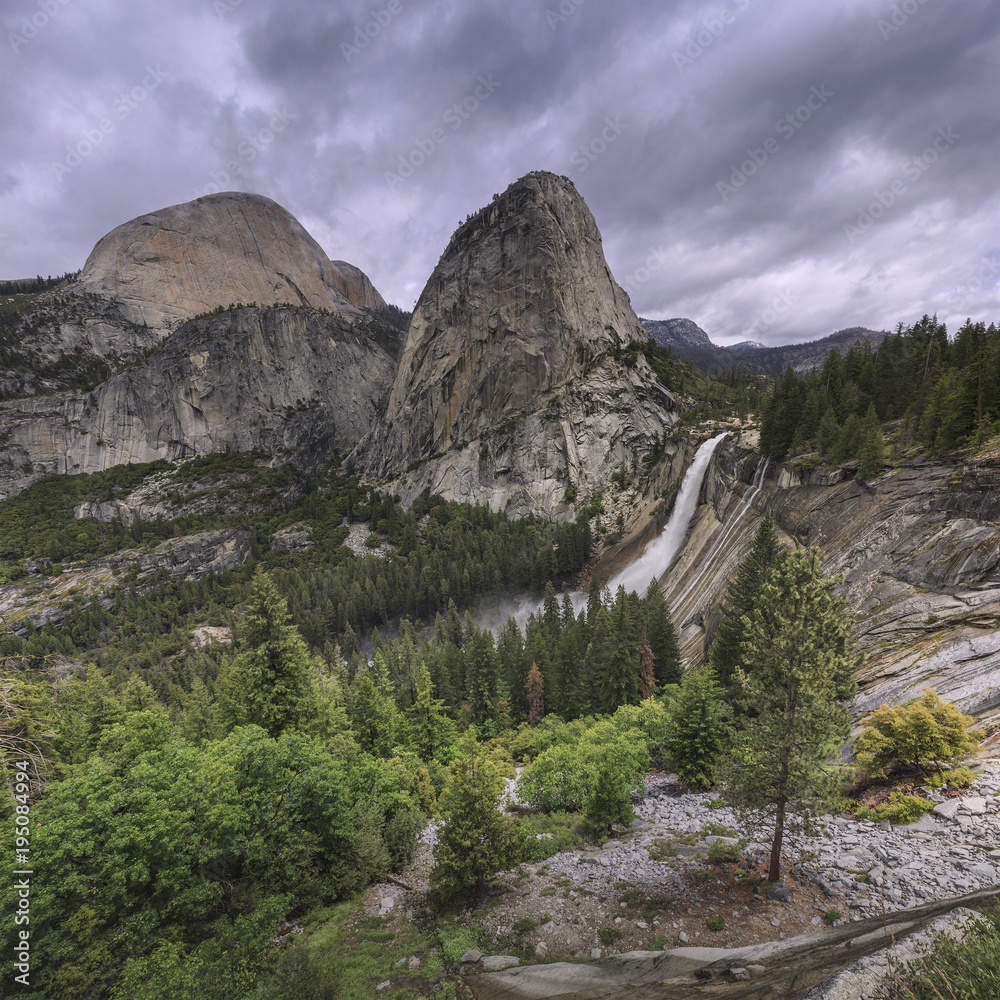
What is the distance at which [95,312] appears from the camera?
169 meters

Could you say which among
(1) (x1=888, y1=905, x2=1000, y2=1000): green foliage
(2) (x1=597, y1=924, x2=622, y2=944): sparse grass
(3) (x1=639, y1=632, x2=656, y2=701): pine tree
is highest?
(1) (x1=888, y1=905, x2=1000, y2=1000): green foliage

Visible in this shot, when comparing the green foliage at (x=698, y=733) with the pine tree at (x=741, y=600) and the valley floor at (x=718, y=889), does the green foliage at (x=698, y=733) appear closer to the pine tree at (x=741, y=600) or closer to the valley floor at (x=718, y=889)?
the valley floor at (x=718, y=889)

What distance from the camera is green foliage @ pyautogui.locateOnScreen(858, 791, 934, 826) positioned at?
1280 centimetres

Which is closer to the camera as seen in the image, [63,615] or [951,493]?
[951,493]

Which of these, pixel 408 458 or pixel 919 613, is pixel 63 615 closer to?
pixel 408 458

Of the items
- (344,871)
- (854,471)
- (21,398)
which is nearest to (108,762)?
(344,871)

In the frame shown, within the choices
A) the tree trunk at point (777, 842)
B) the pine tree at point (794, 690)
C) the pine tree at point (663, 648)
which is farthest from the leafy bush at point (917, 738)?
the pine tree at point (663, 648)

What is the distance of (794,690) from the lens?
11547 millimetres

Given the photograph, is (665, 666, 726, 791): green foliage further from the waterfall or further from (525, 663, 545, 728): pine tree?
the waterfall

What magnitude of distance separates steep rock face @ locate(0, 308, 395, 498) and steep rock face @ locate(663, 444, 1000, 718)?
6537 inches

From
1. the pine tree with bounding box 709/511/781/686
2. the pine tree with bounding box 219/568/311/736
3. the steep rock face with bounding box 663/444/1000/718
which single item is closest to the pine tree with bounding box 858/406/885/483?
the steep rock face with bounding box 663/444/1000/718

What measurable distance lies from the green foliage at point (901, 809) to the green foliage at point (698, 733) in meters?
6.28

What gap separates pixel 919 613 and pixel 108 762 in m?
35.7

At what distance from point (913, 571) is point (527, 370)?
101 m
